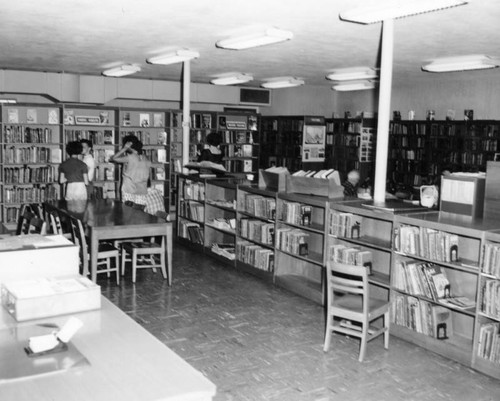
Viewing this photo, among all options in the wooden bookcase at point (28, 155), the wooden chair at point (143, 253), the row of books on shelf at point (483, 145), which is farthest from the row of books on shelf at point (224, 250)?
the row of books on shelf at point (483, 145)

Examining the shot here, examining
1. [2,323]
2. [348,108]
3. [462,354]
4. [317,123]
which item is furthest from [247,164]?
[2,323]

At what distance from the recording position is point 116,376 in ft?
8.49

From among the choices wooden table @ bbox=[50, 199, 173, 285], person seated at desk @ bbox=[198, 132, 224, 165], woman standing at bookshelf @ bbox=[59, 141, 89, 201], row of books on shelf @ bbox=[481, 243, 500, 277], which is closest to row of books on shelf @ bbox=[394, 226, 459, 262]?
row of books on shelf @ bbox=[481, 243, 500, 277]

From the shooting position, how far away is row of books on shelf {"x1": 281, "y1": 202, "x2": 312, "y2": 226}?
718 cm

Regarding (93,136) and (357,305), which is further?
(93,136)

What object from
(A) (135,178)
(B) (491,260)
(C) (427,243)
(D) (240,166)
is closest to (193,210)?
(A) (135,178)

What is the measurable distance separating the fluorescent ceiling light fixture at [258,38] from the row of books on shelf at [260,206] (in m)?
2.06

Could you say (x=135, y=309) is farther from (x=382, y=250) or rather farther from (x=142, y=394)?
(x=142, y=394)

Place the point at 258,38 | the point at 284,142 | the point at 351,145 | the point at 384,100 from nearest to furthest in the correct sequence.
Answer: the point at 384,100
the point at 258,38
the point at 351,145
the point at 284,142

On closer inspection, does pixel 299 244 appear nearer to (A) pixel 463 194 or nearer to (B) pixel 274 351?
(B) pixel 274 351

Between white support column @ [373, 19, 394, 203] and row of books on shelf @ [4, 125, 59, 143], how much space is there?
25.2 ft

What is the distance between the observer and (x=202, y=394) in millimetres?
2477

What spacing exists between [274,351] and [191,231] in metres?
4.56

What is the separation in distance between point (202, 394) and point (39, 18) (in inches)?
205
